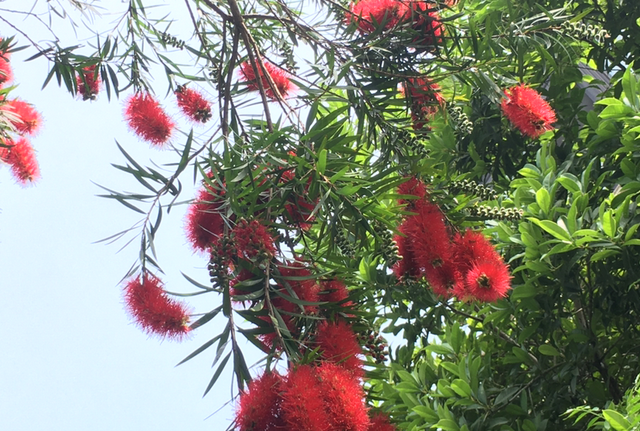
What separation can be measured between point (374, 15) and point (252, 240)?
809 mm

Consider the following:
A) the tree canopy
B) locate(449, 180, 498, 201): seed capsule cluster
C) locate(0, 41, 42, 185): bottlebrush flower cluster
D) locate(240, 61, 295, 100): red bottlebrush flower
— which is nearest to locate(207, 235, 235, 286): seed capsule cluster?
the tree canopy

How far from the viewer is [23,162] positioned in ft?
7.57

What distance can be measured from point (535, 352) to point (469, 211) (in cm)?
85

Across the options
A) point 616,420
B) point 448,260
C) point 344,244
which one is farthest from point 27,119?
point 616,420

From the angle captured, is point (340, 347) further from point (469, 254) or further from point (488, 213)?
point (488, 213)

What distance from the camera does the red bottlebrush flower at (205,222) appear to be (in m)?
1.32

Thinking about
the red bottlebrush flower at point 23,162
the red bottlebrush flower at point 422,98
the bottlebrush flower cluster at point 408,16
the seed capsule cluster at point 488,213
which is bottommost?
the seed capsule cluster at point 488,213

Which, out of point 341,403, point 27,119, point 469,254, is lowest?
point 341,403

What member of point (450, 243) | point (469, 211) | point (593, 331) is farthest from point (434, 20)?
point (593, 331)

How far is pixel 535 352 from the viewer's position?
2090 millimetres

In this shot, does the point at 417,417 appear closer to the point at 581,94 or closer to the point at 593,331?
the point at 593,331

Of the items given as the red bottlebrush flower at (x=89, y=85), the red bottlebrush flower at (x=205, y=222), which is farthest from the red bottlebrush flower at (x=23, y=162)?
the red bottlebrush flower at (x=205, y=222)

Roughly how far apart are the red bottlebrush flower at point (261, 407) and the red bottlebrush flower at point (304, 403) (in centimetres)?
3

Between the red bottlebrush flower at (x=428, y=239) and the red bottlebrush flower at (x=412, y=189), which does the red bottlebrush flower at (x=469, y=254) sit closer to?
the red bottlebrush flower at (x=428, y=239)
